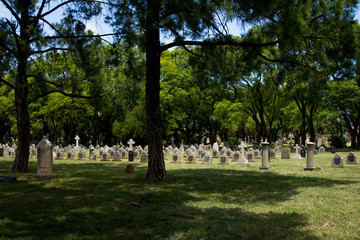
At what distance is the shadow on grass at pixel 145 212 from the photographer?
4.77 metres

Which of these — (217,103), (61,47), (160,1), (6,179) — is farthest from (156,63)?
(217,103)

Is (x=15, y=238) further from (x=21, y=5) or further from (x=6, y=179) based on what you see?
(x=21, y=5)

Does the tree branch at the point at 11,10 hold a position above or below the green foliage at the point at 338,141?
above

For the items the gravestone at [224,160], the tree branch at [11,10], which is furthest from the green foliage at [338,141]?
the tree branch at [11,10]

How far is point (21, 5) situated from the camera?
1142cm

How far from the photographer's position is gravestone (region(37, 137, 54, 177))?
1034cm

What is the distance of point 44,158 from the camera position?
34.3ft

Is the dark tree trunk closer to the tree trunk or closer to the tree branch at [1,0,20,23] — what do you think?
the tree branch at [1,0,20,23]

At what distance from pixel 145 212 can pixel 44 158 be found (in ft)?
19.6

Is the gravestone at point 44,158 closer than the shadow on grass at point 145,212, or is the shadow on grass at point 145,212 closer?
the shadow on grass at point 145,212

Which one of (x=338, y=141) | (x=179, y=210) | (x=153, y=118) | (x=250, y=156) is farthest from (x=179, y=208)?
(x=338, y=141)

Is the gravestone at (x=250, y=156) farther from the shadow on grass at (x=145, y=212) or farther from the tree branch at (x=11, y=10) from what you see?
the tree branch at (x=11, y=10)

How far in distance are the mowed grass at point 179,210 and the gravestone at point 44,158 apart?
2.78 ft

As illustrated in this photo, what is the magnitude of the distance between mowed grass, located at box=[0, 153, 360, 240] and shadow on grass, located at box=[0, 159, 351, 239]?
0.01 m
